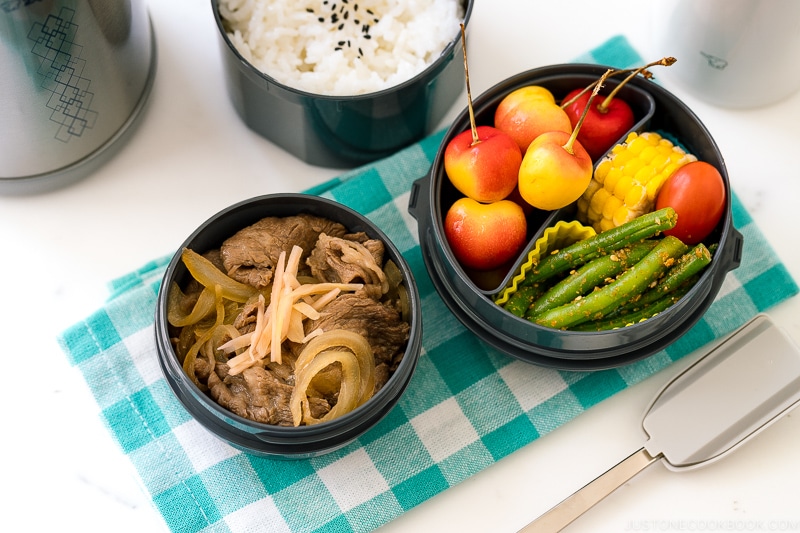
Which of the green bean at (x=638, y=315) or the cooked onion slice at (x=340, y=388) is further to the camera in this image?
the green bean at (x=638, y=315)

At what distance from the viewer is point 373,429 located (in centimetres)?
155

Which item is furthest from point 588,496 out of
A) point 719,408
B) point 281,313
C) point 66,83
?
point 66,83

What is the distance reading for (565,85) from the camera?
1.63 metres

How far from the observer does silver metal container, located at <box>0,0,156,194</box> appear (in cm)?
134

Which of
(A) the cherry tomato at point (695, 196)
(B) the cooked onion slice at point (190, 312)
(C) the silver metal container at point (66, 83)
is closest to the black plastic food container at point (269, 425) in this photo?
(B) the cooked onion slice at point (190, 312)

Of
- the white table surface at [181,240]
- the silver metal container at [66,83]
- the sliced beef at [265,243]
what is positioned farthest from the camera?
the white table surface at [181,240]

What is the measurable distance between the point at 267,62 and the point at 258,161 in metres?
0.20

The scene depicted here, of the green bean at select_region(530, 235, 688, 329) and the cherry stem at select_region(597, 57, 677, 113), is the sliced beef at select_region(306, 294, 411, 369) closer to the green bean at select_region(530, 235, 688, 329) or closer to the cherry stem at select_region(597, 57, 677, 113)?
the green bean at select_region(530, 235, 688, 329)

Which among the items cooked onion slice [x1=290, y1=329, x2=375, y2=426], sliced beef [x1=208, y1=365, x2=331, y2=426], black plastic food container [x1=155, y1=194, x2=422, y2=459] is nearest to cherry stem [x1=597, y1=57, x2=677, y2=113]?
black plastic food container [x1=155, y1=194, x2=422, y2=459]

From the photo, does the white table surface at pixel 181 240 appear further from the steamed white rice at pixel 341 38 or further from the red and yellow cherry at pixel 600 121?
the red and yellow cherry at pixel 600 121

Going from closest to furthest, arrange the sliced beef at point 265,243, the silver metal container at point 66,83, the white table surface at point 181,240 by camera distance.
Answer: the silver metal container at point 66,83 → the sliced beef at point 265,243 → the white table surface at point 181,240

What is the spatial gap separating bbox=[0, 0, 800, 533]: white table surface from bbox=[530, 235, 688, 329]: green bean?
237mm

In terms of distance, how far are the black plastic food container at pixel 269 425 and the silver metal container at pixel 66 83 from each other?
327 millimetres

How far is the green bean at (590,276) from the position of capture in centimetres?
148
